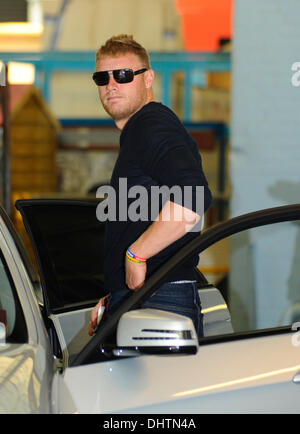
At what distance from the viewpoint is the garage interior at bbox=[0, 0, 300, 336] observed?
4.22 m

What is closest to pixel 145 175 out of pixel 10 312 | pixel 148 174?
pixel 148 174

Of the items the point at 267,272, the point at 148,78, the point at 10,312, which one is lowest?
the point at 267,272

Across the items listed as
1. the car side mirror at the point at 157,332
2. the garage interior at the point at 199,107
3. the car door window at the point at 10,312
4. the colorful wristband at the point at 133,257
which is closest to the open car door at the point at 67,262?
the car door window at the point at 10,312

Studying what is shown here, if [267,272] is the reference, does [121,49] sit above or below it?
above

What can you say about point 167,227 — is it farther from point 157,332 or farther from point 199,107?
point 199,107

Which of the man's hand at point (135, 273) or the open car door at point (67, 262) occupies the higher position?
the man's hand at point (135, 273)

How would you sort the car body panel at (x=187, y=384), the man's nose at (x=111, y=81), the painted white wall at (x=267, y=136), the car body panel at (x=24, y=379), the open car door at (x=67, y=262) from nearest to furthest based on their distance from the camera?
the car body panel at (x=24, y=379)
the car body panel at (x=187, y=384)
the man's nose at (x=111, y=81)
the open car door at (x=67, y=262)
the painted white wall at (x=267, y=136)

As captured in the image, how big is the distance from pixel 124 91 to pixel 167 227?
44cm

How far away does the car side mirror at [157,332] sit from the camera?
5.16ft

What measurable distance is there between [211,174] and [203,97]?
134 centimetres

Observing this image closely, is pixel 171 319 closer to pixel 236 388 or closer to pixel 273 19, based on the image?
pixel 236 388

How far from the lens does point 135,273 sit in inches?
74.9

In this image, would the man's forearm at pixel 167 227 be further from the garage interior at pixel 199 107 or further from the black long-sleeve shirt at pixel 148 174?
the garage interior at pixel 199 107

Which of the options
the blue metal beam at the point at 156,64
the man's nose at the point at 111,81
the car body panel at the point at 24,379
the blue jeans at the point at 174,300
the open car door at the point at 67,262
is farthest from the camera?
the blue metal beam at the point at 156,64
